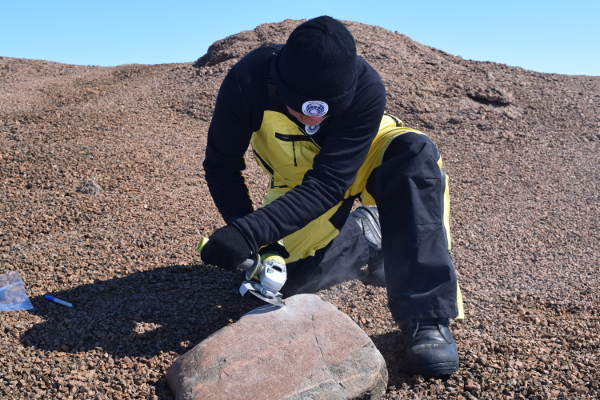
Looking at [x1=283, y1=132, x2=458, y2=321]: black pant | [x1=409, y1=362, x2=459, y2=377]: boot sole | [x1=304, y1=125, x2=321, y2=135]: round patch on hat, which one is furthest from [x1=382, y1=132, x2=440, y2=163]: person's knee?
[x1=409, y1=362, x2=459, y2=377]: boot sole

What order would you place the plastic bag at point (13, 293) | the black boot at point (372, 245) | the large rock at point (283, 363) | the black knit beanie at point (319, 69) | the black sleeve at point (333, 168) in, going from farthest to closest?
1. the black boot at point (372, 245)
2. the plastic bag at point (13, 293)
3. the black sleeve at point (333, 168)
4. the black knit beanie at point (319, 69)
5. the large rock at point (283, 363)

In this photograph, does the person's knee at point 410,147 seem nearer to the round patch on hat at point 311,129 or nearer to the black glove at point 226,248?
the round patch on hat at point 311,129

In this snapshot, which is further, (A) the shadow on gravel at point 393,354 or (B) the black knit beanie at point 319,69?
(A) the shadow on gravel at point 393,354

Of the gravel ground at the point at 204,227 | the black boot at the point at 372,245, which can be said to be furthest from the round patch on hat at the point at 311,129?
the gravel ground at the point at 204,227

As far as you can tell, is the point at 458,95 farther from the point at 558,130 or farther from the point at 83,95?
the point at 83,95

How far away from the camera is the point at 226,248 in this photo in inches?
82.0

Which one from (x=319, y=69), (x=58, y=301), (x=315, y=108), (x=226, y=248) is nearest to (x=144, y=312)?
(x=58, y=301)

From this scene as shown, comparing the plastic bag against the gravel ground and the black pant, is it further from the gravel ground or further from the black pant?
the black pant

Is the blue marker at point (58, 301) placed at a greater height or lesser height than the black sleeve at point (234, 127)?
lesser

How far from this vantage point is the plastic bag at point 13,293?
102 inches

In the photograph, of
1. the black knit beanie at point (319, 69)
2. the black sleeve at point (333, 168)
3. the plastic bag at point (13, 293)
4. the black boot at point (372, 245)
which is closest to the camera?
the black knit beanie at point (319, 69)

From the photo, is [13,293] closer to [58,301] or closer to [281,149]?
[58,301]

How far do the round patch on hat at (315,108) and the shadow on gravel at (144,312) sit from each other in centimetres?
104

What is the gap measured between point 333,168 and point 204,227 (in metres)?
1.59
